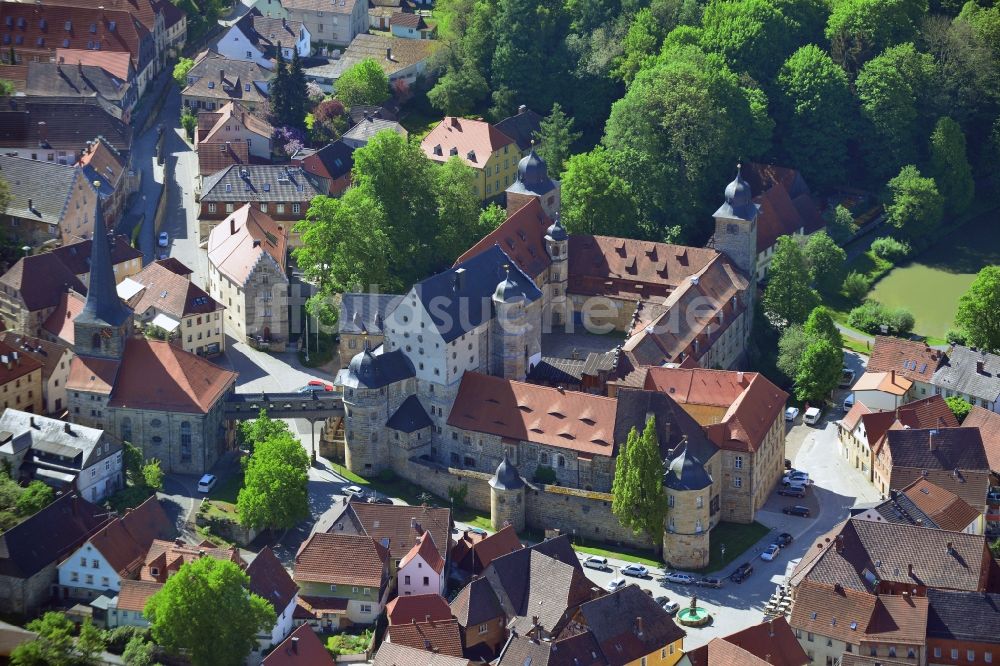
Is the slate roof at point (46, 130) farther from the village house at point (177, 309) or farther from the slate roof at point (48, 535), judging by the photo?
the slate roof at point (48, 535)


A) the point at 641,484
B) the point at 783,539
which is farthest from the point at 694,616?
the point at 783,539

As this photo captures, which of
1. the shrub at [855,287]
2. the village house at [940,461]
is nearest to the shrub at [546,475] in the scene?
the village house at [940,461]

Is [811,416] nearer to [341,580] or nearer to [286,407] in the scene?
[286,407]

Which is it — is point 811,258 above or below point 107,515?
above

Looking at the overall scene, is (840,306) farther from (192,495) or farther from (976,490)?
(192,495)

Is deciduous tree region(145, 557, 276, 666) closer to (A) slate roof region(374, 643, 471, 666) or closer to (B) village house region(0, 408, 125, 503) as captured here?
(A) slate roof region(374, 643, 471, 666)

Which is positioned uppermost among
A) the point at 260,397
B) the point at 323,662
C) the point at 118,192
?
the point at 118,192

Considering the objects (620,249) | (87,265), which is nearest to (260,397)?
(87,265)
